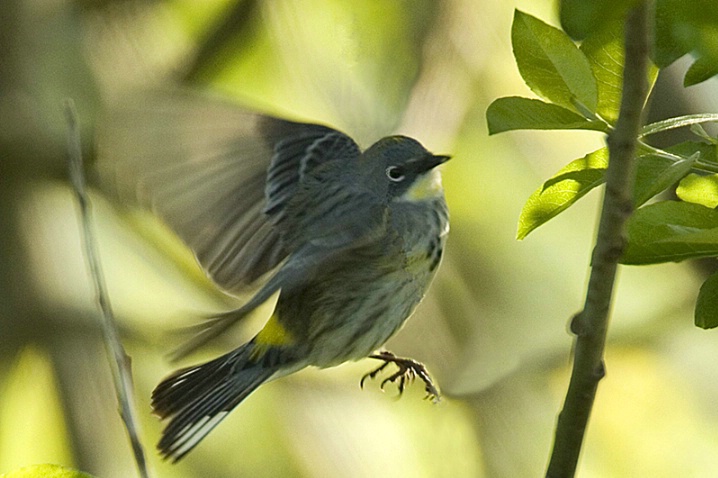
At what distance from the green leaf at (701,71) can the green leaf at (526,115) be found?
0.10m

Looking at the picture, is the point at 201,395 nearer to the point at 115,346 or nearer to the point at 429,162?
the point at 429,162

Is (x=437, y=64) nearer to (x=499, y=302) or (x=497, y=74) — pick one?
(x=497, y=74)

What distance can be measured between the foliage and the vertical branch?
0.07 metres

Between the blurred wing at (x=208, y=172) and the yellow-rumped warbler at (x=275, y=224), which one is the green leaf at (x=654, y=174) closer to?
the yellow-rumped warbler at (x=275, y=224)

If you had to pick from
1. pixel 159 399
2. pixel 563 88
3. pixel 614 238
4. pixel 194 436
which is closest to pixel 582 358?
pixel 614 238

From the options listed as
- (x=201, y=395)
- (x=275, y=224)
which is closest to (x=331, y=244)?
(x=275, y=224)

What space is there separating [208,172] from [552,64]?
3.30 feet

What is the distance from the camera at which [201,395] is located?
5.90 feet

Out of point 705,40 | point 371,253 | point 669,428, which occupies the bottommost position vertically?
point 669,428

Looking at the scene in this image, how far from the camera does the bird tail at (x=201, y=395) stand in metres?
1.72

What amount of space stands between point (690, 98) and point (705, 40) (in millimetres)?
1484

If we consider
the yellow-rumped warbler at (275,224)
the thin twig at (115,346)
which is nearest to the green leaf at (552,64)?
the thin twig at (115,346)

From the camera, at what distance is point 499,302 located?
3.32 m

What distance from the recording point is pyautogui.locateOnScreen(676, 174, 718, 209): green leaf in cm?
102
